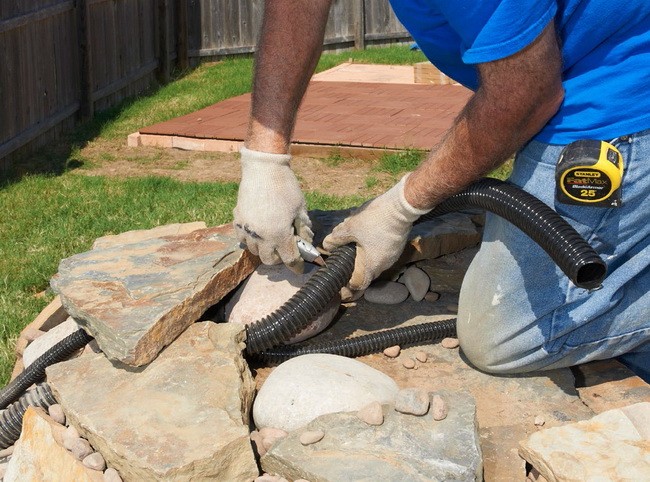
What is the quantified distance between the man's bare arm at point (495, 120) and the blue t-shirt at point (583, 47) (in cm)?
5

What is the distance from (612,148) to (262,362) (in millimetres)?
1306

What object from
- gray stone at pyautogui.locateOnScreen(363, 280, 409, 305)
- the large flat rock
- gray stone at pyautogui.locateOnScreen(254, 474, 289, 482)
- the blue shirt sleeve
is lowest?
the large flat rock

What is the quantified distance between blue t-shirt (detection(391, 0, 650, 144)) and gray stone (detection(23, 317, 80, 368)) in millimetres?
1689

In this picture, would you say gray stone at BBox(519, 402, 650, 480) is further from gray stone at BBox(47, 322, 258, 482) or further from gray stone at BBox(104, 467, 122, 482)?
gray stone at BBox(104, 467, 122, 482)

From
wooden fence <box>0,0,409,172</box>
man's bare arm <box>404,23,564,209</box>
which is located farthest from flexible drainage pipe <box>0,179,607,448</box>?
wooden fence <box>0,0,409,172</box>

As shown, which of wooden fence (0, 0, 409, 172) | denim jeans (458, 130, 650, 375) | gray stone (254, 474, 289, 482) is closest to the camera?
gray stone (254, 474, 289, 482)

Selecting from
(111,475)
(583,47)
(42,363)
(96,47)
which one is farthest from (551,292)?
(96,47)

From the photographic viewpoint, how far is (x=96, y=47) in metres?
8.29

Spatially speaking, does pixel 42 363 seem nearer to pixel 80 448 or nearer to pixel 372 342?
pixel 80 448

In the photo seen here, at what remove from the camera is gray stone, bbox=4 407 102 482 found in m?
2.40

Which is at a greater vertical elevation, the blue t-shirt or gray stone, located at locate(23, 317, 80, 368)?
the blue t-shirt

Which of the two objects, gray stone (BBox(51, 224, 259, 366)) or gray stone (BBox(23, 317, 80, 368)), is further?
gray stone (BBox(23, 317, 80, 368))

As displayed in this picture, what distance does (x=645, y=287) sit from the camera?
2838mm

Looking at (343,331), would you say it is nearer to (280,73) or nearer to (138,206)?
(280,73)
